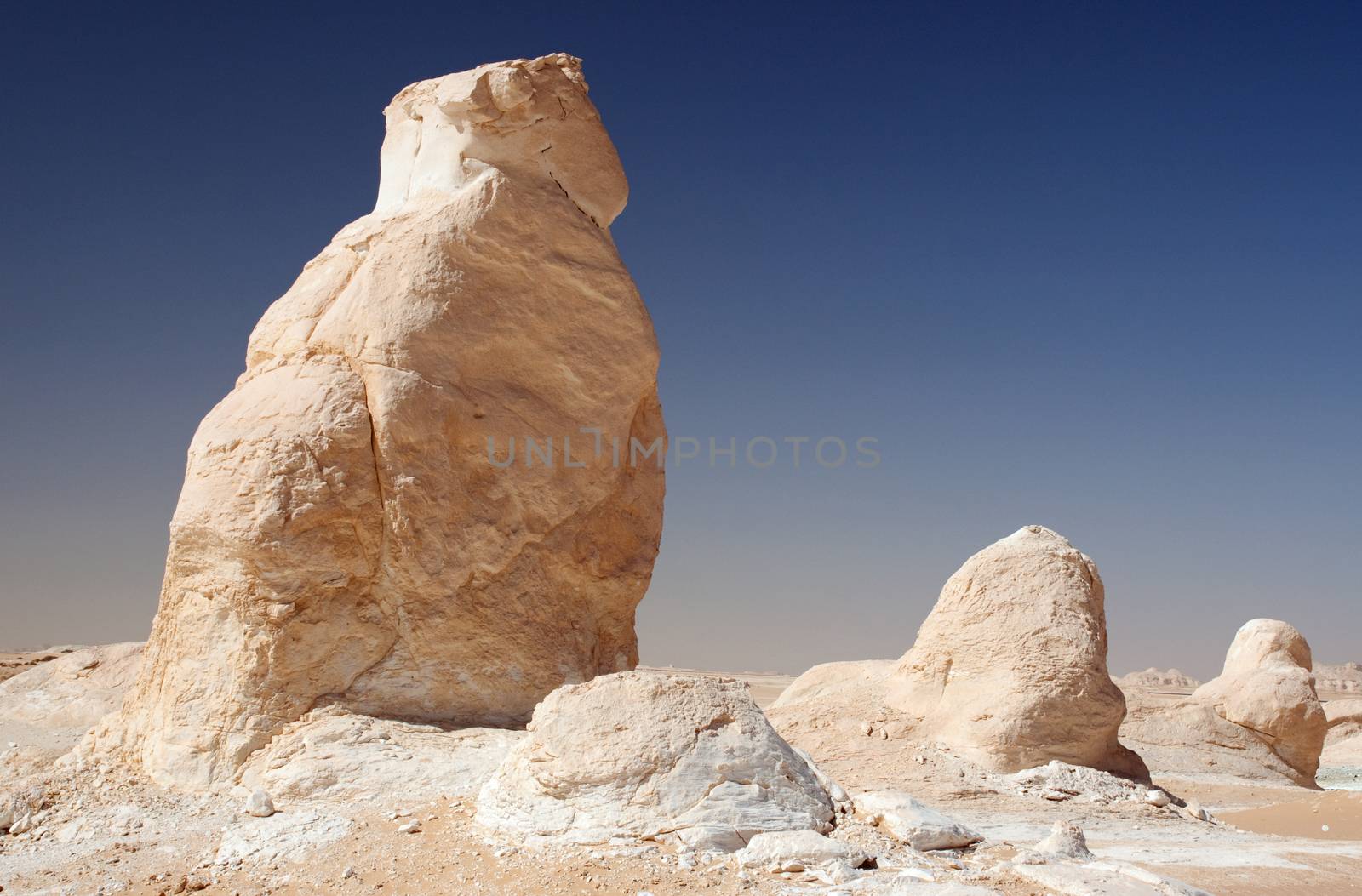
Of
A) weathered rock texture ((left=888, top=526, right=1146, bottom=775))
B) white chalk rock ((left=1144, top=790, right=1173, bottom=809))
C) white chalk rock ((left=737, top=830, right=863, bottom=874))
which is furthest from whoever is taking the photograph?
weathered rock texture ((left=888, top=526, right=1146, bottom=775))

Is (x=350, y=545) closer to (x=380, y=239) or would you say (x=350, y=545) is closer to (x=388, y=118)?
(x=380, y=239)

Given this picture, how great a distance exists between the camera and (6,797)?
21.0ft

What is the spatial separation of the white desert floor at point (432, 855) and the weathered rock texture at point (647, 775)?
0.13m

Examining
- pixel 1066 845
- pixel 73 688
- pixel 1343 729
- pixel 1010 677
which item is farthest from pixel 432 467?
pixel 1343 729

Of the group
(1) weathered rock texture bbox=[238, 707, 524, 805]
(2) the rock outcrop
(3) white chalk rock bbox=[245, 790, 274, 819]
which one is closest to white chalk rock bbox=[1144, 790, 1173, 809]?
(1) weathered rock texture bbox=[238, 707, 524, 805]

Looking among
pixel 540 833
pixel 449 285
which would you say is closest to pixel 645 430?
pixel 449 285

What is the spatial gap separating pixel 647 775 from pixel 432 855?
1084 millimetres

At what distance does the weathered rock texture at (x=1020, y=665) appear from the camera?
401 inches

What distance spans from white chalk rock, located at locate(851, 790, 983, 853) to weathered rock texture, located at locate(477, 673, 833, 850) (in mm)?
270

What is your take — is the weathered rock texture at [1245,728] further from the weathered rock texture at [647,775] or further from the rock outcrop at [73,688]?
the rock outcrop at [73,688]

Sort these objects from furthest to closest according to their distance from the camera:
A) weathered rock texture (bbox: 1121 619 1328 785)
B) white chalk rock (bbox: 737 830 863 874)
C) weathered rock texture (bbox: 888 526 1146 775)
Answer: weathered rock texture (bbox: 1121 619 1328 785) < weathered rock texture (bbox: 888 526 1146 775) < white chalk rock (bbox: 737 830 863 874)

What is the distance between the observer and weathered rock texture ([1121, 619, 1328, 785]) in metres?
13.8

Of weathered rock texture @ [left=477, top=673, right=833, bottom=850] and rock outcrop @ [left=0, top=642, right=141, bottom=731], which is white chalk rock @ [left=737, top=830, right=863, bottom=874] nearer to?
weathered rock texture @ [left=477, top=673, right=833, bottom=850]

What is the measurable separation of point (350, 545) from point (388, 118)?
146 inches
